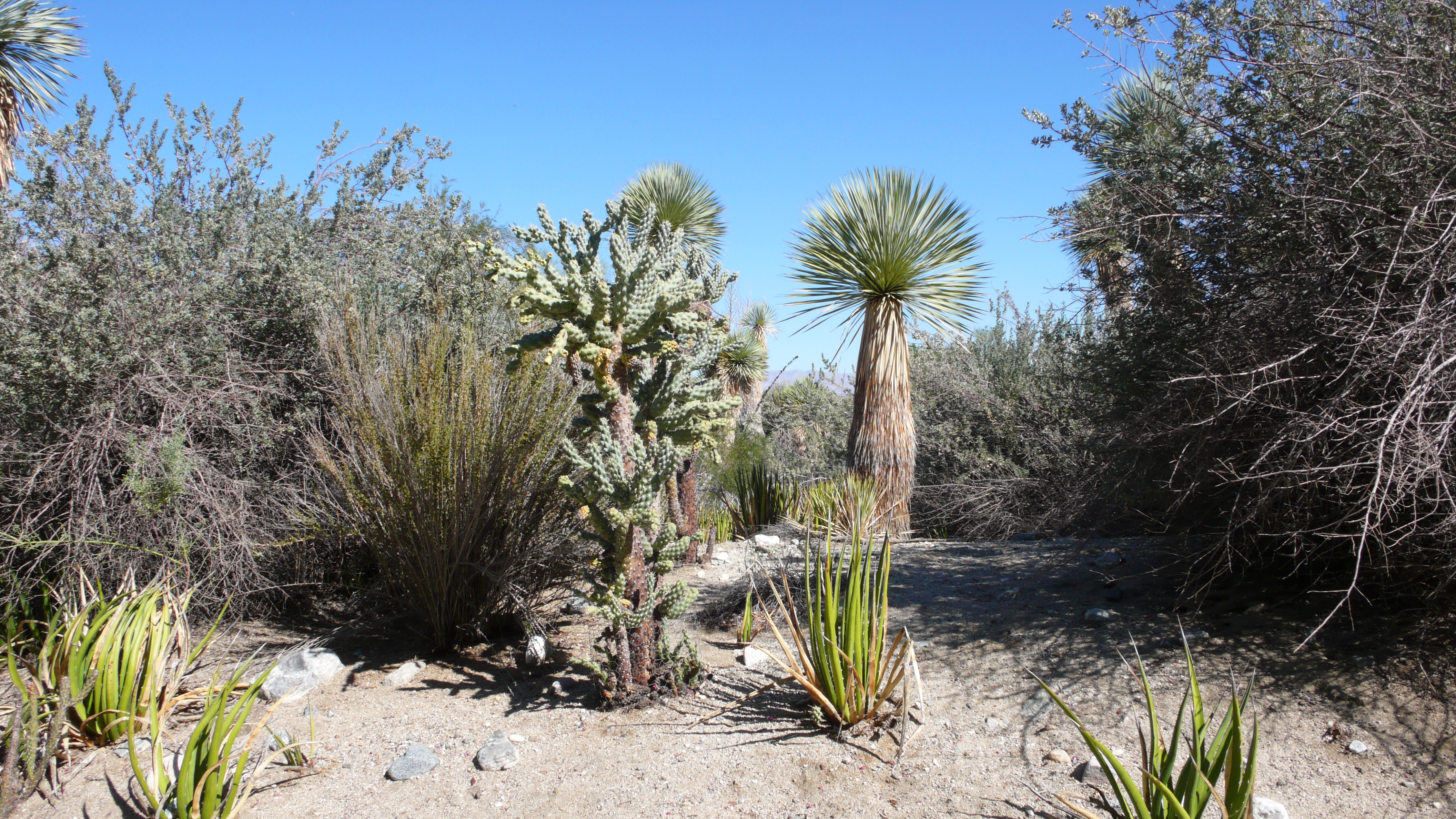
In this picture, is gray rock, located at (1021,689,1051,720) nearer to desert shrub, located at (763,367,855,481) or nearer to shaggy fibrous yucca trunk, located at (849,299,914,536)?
shaggy fibrous yucca trunk, located at (849,299,914,536)

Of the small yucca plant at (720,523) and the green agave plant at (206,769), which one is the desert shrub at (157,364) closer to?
the green agave plant at (206,769)

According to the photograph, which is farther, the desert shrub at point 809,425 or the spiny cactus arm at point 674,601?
the desert shrub at point 809,425

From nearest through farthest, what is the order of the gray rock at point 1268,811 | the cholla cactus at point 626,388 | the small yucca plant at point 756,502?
the gray rock at point 1268,811 < the cholla cactus at point 626,388 < the small yucca plant at point 756,502

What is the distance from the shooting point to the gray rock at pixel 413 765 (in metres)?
3.28

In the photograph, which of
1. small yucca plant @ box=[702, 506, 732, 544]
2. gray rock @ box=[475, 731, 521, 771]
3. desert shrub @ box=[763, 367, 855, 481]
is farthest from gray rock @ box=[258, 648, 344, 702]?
desert shrub @ box=[763, 367, 855, 481]

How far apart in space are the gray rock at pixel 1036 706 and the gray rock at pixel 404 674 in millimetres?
3232

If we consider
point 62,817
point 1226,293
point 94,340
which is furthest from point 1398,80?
point 94,340

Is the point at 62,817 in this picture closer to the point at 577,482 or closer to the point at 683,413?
the point at 577,482

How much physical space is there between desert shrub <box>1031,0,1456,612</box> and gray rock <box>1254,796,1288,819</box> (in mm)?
879

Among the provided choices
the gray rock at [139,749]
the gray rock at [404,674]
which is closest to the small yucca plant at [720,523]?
the gray rock at [404,674]

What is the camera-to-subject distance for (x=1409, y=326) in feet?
9.18

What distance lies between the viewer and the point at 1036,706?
11.6ft

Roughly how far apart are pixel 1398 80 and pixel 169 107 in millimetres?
7526

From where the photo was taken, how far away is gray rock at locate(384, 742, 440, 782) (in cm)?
328
